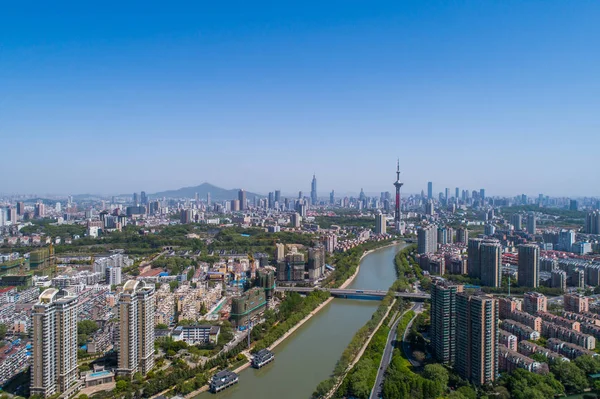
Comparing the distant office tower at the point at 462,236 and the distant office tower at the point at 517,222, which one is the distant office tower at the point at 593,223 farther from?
the distant office tower at the point at 462,236

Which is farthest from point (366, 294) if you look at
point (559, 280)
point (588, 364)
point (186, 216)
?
point (186, 216)

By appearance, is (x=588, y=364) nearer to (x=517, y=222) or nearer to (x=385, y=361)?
(x=385, y=361)

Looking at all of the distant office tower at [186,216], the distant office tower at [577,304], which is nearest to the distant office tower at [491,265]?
the distant office tower at [577,304]

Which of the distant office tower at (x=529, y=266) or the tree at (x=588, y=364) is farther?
the distant office tower at (x=529, y=266)

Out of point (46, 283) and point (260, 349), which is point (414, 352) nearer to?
point (260, 349)

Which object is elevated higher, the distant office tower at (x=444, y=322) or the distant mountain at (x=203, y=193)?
the distant mountain at (x=203, y=193)

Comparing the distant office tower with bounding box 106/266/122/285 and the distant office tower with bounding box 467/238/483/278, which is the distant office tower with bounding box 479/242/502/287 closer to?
the distant office tower with bounding box 467/238/483/278
